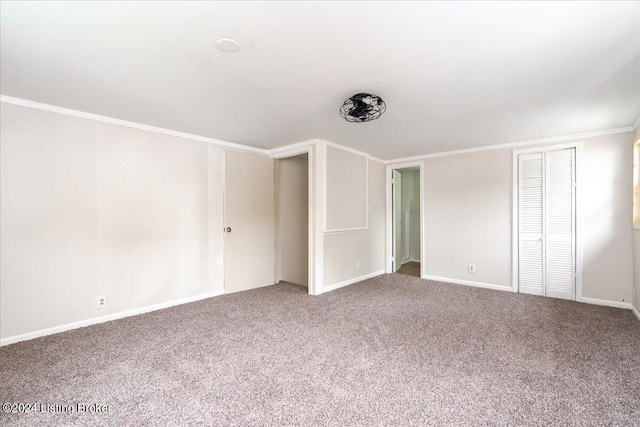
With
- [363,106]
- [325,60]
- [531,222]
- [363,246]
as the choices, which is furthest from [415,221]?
[325,60]

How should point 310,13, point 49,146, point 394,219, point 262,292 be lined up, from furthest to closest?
point 394,219, point 262,292, point 49,146, point 310,13

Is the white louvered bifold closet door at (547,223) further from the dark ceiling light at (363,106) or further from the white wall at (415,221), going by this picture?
the white wall at (415,221)

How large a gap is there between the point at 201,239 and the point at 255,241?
84cm

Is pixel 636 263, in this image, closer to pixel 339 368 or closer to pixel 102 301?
pixel 339 368

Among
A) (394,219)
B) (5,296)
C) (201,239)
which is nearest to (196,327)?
(201,239)

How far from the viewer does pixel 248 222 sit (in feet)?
14.3

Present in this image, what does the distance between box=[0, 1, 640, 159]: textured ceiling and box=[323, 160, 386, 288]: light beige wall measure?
6.50 ft

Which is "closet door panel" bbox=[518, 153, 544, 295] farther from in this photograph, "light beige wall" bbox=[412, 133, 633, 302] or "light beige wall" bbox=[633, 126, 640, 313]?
"light beige wall" bbox=[633, 126, 640, 313]

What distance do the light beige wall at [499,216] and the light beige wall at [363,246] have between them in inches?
33.5

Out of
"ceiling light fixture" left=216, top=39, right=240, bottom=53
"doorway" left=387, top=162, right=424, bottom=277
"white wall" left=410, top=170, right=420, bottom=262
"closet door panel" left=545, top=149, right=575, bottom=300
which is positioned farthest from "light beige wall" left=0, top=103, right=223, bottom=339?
"white wall" left=410, top=170, right=420, bottom=262

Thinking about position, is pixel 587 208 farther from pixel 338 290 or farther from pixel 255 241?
pixel 255 241

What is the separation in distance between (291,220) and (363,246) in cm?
135

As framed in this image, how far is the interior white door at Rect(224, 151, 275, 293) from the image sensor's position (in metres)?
4.14

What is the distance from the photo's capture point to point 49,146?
109 inches
